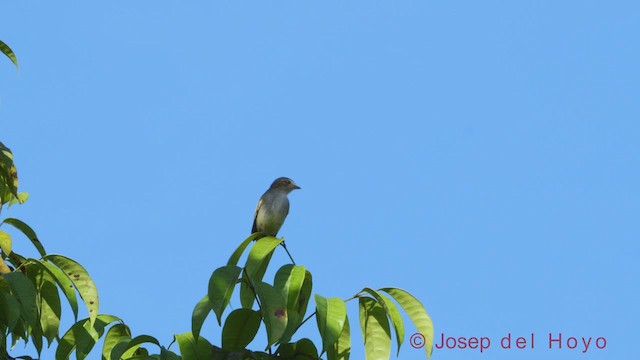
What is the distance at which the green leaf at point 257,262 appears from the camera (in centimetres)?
395

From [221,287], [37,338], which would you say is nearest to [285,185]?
[37,338]

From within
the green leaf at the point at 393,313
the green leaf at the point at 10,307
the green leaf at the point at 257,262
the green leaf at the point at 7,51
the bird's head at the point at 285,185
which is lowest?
the green leaf at the point at 10,307

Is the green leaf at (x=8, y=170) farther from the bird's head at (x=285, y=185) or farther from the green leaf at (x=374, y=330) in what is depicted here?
the bird's head at (x=285, y=185)

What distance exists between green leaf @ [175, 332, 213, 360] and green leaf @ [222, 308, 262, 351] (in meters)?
0.09

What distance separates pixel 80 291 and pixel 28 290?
51cm

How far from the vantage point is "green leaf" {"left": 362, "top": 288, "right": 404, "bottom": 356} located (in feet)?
12.6

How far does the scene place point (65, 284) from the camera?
4203 mm

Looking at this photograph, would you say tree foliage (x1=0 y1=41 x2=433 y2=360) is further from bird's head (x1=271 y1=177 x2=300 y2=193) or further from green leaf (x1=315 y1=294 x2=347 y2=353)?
bird's head (x1=271 y1=177 x2=300 y2=193)

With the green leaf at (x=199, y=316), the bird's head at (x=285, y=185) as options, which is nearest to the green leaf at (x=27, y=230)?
the green leaf at (x=199, y=316)

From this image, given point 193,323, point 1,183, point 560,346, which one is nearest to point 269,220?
point 560,346

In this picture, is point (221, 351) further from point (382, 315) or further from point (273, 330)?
point (382, 315)

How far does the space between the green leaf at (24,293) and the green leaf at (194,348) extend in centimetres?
58

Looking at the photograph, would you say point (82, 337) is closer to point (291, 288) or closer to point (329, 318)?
point (291, 288)

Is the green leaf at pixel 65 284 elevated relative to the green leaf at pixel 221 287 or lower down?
elevated
